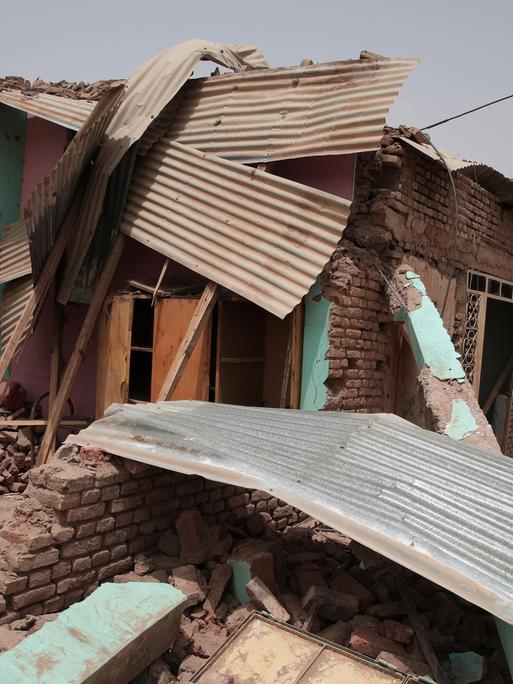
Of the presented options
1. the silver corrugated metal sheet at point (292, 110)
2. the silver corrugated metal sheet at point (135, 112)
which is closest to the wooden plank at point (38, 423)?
the silver corrugated metal sheet at point (135, 112)

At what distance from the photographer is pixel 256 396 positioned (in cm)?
696

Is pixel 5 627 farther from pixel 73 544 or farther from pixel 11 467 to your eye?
pixel 11 467

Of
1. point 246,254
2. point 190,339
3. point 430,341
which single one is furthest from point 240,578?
point 246,254

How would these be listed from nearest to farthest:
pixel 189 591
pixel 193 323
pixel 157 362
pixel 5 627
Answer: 1. pixel 5 627
2. pixel 189 591
3. pixel 193 323
4. pixel 157 362

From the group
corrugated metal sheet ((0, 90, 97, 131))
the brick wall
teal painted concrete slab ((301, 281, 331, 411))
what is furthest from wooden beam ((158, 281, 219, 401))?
corrugated metal sheet ((0, 90, 97, 131))

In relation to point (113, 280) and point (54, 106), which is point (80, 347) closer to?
point (113, 280)

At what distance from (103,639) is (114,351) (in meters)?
4.17

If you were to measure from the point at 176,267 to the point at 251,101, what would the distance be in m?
2.01

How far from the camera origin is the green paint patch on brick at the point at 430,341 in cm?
567

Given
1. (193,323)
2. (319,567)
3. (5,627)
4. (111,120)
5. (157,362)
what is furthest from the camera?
(111,120)

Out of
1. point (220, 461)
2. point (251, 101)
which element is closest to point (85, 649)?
point (220, 461)

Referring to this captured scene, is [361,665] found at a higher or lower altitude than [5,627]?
higher

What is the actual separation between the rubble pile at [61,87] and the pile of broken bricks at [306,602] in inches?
243

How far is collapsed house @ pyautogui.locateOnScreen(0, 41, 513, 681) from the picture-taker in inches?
231
